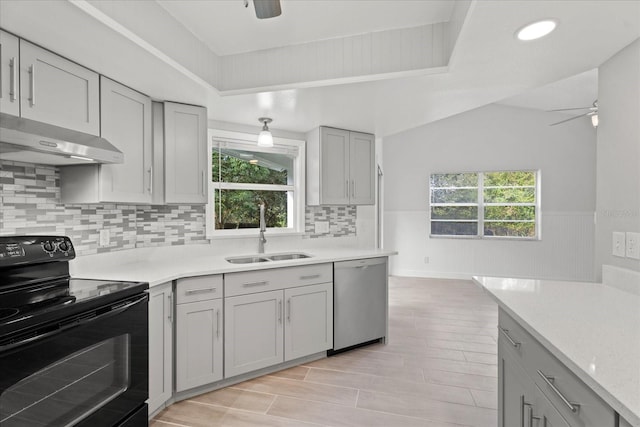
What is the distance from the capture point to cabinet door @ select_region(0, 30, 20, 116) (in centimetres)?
143

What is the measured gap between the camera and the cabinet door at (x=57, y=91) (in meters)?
1.54

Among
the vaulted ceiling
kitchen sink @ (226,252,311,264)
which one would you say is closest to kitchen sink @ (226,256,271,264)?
kitchen sink @ (226,252,311,264)

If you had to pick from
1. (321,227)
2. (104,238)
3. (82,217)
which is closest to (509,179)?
(321,227)

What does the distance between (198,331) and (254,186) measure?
1.51 meters

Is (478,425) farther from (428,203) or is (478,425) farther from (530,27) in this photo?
(428,203)

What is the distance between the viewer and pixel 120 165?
2123mm

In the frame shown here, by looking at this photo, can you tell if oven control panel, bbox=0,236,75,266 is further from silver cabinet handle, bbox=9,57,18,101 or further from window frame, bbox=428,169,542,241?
window frame, bbox=428,169,542,241

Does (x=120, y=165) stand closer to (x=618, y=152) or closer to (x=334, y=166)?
(x=334, y=166)

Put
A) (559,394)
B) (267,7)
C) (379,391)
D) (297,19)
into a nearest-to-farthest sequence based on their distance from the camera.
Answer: (559,394), (267,7), (297,19), (379,391)

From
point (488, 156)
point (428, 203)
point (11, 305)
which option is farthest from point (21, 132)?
point (488, 156)

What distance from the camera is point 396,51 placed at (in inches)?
81.9

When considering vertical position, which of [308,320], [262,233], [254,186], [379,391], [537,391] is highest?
[254,186]

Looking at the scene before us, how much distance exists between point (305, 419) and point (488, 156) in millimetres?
5590

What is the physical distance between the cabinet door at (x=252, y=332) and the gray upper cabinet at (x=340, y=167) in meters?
1.22
